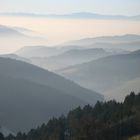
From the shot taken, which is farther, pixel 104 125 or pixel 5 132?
pixel 5 132

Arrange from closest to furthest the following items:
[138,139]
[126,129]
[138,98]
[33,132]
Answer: [138,139] < [126,129] < [138,98] < [33,132]

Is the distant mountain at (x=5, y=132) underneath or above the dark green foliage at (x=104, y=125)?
underneath

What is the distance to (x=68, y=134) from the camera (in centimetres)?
7762

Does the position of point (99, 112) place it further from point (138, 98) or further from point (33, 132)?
point (33, 132)

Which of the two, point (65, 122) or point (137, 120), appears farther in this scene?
point (65, 122)

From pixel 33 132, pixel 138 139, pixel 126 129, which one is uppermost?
pixel 138 139

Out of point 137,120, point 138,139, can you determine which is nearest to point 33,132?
point 137,120

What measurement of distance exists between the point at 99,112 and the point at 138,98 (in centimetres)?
730

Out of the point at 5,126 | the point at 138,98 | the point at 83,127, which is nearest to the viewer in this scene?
the point at 83,127

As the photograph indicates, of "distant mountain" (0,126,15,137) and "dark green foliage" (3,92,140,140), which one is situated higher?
"dark green foliage" (3,92,140,140)

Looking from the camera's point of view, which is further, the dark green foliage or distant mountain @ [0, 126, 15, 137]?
distant mountain @ [0, 126, 15, 137]

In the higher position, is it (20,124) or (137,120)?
(137,120)

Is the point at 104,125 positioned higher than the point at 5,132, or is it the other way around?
the point at 104,125

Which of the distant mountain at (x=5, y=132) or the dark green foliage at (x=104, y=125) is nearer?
the dark green foliage at (x=104, y=125)
